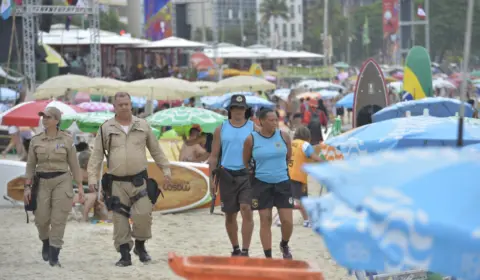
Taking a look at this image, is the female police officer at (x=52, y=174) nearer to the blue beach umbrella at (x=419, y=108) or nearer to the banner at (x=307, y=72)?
the blue beach umbrella at (x=419, y=108)

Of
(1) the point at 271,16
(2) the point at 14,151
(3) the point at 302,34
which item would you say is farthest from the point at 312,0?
(2) the point at 14,151

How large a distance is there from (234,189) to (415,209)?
5244 millimetres

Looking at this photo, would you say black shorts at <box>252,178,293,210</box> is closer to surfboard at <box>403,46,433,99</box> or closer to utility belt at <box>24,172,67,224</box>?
utility belt at <box>24,172,67,224</box>

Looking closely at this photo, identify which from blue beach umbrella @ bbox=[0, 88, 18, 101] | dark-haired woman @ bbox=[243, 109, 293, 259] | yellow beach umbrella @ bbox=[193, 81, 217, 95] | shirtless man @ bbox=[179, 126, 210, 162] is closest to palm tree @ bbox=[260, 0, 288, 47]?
yellow beach umbrella @ bbox=[193, 81, 217, 95]

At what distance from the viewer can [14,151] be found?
2411 centimetres

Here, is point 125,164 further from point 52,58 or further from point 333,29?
point 333,29

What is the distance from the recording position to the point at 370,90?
16.5m

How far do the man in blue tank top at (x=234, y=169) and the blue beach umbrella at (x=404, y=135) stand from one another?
1.37 metres

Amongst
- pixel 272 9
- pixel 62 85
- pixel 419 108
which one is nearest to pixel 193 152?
pixel 419 108

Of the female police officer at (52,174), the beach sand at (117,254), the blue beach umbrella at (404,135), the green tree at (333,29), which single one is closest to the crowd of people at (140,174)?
the female police officer at (52,174)

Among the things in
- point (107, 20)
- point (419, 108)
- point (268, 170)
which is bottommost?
point (268, 170)

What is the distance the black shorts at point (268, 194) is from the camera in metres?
8.84

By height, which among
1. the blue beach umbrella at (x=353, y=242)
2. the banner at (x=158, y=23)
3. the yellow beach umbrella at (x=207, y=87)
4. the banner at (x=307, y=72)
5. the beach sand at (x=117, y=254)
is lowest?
the banner at (x=307, y=72)

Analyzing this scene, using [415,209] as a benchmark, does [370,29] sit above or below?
below
